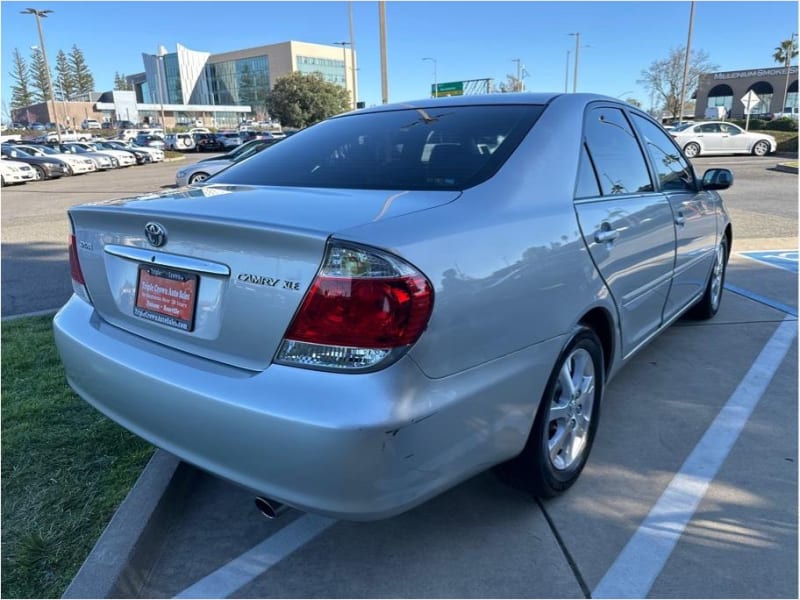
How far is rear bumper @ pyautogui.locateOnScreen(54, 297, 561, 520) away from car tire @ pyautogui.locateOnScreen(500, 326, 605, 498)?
0.15m

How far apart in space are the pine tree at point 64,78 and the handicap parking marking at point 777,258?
129m

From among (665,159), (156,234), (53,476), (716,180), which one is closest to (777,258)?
(716,180)

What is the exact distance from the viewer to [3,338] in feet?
15.3

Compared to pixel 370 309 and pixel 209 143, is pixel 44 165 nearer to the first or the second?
pixel 209 143

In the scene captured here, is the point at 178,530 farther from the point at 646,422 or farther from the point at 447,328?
the point at 646,422

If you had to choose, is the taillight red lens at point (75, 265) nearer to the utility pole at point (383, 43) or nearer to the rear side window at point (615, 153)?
the rear side window at point (615, 153)

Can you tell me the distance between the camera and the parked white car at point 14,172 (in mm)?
23094

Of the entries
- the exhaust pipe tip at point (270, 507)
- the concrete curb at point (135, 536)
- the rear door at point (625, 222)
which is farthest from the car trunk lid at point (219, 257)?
the rear door at point (625, 222)

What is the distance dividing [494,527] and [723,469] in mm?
1210

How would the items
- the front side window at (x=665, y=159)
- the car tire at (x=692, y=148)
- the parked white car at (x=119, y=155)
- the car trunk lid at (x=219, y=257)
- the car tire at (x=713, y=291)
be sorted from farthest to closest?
the parked white car at (x=119, y=155)
the car tire at (x=692, y=148)
the car tire at (x=713, y=291)
the front side window at (x=665, y=159)
the car trunk lid at (x=219, y=257)

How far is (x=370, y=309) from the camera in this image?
5.65 ft

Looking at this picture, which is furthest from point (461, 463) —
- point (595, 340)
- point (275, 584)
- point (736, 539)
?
point (736, 539)

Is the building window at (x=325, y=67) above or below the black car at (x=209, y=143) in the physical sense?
above

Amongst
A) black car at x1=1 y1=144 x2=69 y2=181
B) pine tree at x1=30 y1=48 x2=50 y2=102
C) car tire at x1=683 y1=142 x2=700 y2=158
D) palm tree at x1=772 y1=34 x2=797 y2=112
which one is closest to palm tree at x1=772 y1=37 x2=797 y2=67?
palm tree at x1=772 y1=34 x2=797 y2=112
